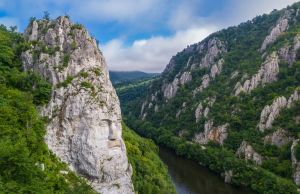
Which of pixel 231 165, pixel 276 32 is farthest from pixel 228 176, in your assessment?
pixel 276 32

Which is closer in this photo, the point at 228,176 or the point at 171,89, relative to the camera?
the point at 228,176

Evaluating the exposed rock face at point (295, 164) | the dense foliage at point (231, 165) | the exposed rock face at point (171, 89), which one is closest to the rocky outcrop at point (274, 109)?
the dense foliage at point (231, 165)

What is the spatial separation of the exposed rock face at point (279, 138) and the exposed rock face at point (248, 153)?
5066 mm

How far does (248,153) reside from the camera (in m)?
110

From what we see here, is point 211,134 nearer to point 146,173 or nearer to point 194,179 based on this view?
point 194,179

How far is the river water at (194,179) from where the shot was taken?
9050cm

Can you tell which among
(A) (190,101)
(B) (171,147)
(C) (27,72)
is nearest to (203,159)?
(B) (171,147)

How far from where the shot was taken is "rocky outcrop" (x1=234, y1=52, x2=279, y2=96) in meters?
138

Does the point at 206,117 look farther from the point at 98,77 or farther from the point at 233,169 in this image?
the point at 98,77

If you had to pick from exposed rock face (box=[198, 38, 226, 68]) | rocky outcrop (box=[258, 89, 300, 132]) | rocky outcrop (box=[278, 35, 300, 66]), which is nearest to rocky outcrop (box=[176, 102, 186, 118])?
exposed rock face (box=[198, 38, 226, 68])

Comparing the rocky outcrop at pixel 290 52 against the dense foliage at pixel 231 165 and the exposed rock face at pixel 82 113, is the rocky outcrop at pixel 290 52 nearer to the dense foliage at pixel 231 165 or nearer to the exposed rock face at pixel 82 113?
the dense foliage at pixel 231 165

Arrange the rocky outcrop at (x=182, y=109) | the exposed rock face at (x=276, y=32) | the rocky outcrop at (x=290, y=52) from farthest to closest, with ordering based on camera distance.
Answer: the rocky outcrop at (x=182, y=109) < the exposed rock face at (x=276, y=32) < the rocky outcrop at (x=290, y=52)

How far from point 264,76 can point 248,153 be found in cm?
3963

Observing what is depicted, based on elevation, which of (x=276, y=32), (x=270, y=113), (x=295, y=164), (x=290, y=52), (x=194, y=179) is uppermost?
(x=276, y=32)
